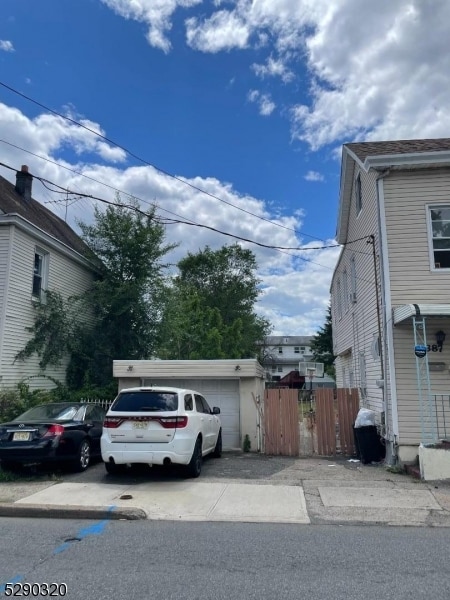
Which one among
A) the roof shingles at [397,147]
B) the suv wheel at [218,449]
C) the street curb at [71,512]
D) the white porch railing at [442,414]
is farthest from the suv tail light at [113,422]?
the roof shingles at [397,147]

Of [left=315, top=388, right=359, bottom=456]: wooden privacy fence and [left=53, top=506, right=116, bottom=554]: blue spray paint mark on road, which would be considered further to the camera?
[left=315, top=388, right=359, bottom=456]: wooden privacy fence

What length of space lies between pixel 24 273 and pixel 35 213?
4145 mm

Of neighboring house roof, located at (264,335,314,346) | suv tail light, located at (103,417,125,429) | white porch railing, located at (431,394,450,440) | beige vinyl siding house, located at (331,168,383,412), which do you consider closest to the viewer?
suv tail light, located at (103,417,125,429)

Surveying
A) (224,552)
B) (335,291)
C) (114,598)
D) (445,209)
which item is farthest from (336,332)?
(114,598)

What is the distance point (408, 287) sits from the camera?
10703mm

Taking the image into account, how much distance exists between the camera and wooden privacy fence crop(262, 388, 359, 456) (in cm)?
1200

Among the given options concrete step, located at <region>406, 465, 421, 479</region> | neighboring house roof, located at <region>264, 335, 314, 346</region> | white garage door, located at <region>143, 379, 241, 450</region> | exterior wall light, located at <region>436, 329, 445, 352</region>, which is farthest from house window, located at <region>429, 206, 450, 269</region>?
neighboring house roof, located at <region>264, 335, 314, 346</region>

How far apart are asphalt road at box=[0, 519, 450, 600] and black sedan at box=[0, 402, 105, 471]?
8.29 feet

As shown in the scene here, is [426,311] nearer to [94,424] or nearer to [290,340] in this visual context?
[94,424]

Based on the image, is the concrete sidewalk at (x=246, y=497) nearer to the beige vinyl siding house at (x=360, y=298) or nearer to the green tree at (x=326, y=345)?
the beige vinyl siding house at (x=360, y=298)

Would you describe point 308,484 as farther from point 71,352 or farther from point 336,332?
point 336,332

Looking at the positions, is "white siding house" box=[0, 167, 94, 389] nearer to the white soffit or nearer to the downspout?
the downspout

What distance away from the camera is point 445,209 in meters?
11.1

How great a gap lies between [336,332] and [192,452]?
1308 cm
